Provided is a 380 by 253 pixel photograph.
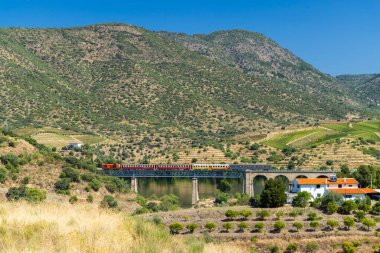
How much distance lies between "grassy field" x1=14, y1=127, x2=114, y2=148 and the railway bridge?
73.8ft

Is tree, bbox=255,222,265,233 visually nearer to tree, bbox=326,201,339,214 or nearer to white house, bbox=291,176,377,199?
tree, bbox=326,201,339,214

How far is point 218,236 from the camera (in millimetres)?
38031

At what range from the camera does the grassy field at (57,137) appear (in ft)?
323

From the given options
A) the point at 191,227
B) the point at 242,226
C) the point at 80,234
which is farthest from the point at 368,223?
the point at 80,234

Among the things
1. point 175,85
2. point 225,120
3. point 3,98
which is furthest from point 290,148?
point 3,98

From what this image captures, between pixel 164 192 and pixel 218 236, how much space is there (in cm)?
4009

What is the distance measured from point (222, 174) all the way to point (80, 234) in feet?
255

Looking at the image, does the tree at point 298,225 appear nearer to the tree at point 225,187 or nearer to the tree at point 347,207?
the tree at point 347,207

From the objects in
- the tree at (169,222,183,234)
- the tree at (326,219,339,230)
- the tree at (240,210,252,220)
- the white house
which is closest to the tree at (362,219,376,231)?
the tree at (326,219,339,230)

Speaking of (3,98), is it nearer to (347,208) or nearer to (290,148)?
(290,148)

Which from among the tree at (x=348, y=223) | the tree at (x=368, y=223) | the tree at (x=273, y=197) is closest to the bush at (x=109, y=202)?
the tree at (x=273, y=197)

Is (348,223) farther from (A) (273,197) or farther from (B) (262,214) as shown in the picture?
(A) (273,197)

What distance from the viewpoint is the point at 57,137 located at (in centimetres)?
10381

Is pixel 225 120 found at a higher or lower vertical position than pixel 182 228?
higher
